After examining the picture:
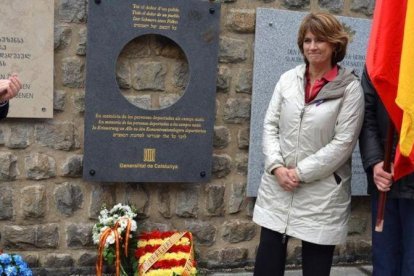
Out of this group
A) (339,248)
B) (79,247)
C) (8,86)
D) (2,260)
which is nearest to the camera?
(8,86)

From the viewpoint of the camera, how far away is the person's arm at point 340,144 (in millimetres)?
2467

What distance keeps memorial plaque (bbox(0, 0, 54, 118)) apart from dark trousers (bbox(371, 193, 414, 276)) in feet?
6.79

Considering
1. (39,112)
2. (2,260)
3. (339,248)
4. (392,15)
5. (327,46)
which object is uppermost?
(392,15)

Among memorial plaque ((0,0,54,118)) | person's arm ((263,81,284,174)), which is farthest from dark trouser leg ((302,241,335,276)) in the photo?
memorial plaque ((0,0,54,118))

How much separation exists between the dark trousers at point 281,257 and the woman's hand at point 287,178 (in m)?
0.27

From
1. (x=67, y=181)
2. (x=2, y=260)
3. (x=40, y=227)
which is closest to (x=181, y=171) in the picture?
(x=67, y=181)

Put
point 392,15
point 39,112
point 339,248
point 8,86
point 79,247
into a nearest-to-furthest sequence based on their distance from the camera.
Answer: point 8,86
point 392,15
point 39,112
point 79,247
point 339,248

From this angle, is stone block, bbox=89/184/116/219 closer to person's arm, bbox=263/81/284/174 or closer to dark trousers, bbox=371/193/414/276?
person's arm, bbox=263/81/284/174

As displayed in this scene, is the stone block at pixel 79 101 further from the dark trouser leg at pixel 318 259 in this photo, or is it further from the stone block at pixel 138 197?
the dark trouser leg at pixel 318 259

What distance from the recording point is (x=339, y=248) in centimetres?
390

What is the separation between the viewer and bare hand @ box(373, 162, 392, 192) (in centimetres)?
241

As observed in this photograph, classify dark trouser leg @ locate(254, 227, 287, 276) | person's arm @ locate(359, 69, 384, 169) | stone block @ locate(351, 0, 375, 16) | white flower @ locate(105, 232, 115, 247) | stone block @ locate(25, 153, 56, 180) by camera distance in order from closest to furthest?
person's arm @ locate(359, 69, 384, 169), dark trouser leg @ locate(254, 227, 287, 276), white flower @ locate(105, 232, 115, 247), stone block @ locate(25, 153, 56, 180), stone block @ locate(351, 0, 375, 16)

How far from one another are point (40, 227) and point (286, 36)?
6.93 feet

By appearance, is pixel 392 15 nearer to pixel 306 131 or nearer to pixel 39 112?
pixel 306 131
